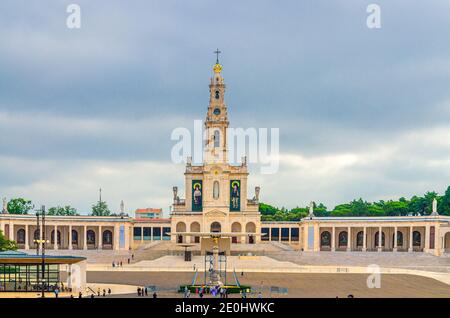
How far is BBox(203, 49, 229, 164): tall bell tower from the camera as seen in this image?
117438 mm

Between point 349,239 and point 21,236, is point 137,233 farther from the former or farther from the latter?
point 349,239

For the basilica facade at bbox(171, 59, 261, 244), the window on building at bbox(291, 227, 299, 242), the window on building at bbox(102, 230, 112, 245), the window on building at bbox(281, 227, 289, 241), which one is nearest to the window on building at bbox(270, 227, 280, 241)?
the window on building at bbox(281, 227, 289, 241)

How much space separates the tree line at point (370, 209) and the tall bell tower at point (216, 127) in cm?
3217

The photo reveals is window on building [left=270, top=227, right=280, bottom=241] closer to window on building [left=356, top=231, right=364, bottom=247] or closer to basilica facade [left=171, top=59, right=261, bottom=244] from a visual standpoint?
basilica facade [left=171, top=59, right=261, bottom=244]

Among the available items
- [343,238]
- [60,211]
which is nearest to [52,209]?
[60,211]

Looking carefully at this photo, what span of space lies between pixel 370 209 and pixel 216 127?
50246mm

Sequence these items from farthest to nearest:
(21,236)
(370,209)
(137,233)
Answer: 1. (370,209)
2. (137,233)
3. (21,236)

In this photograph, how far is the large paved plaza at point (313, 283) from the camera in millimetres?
53531

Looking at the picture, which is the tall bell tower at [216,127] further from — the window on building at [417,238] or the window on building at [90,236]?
the window on building at [417,238]

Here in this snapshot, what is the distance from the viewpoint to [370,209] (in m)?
153

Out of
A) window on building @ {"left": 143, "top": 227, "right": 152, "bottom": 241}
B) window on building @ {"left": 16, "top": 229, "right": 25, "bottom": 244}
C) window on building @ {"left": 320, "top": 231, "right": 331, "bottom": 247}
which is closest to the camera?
window on building @ {"left": 16, "top": 229, "right": 25, "bottom": 244}

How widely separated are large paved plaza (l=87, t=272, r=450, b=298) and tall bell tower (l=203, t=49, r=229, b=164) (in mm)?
42234
